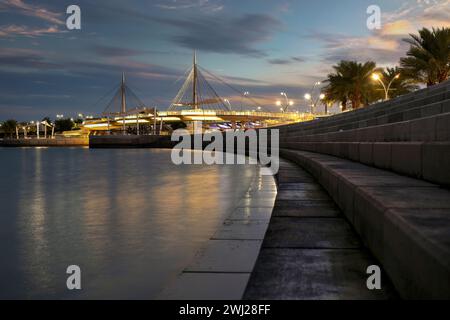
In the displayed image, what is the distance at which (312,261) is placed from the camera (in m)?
4.04

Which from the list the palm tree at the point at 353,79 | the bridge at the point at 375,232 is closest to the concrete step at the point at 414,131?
the bridge at the point at 375,232

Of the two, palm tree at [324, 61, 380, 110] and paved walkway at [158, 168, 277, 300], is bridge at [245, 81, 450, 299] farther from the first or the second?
palm tree at [324, 61, 380, 110]

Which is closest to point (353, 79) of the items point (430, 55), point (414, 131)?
point (430, 55)

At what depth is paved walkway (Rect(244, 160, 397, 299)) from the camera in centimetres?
323

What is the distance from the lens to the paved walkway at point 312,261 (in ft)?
10.6

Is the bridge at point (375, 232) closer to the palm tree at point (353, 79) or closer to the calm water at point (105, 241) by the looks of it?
the calm water at point (105, 241)

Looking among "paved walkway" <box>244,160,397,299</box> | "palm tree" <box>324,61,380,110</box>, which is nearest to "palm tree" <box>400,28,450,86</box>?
"palm tree" <box>324,61,380,110</box>

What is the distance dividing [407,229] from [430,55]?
35.8 metres

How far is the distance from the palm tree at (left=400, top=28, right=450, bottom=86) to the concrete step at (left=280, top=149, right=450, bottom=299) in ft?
108

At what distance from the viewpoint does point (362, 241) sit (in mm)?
4660
